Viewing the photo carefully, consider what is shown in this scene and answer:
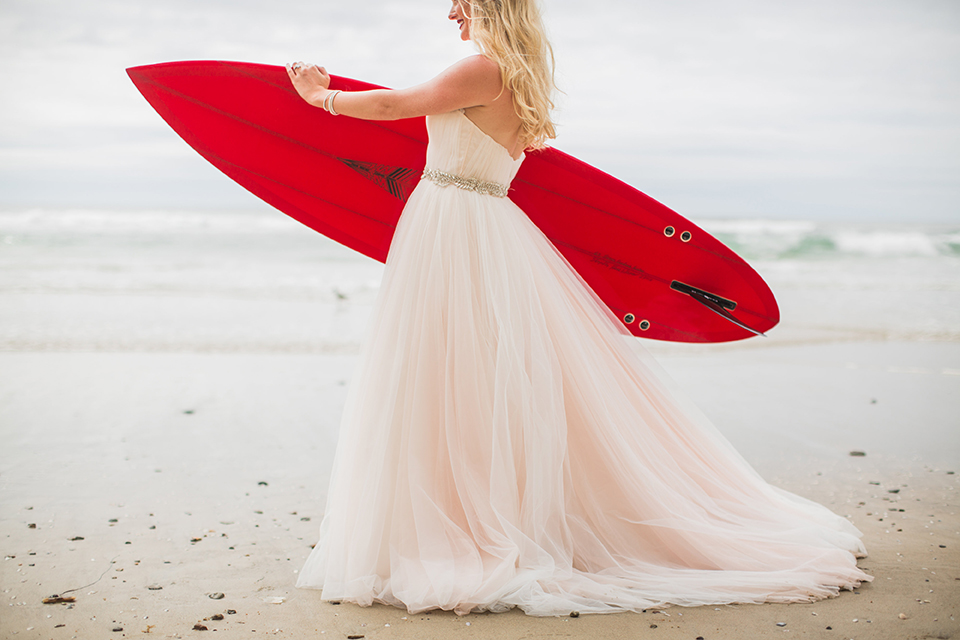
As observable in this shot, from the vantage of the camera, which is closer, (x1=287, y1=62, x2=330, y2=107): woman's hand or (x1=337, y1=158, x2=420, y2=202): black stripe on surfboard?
(x1=287, y1=62, x2=330, y2=107): woman's hand

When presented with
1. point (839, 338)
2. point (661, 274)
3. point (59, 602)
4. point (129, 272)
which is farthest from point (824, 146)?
point (59, 602)

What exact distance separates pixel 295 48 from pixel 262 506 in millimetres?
19757

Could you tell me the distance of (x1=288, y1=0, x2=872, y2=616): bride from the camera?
169 cm

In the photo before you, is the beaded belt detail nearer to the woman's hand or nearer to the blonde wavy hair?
the blonde wavy hair

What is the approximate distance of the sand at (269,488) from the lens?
5.35 feet

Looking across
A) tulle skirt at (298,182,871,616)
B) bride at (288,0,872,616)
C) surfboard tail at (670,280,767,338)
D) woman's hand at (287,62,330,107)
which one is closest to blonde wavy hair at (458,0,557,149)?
bride at (288,0,872,616)

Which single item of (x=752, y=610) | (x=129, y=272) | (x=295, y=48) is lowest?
(x=752, y=610)

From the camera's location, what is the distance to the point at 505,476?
5.66 ft

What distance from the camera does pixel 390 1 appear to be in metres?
10.8

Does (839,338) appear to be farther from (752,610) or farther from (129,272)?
(129,272)

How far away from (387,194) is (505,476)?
1.46 metres

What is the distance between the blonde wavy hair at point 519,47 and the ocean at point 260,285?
13.2ft

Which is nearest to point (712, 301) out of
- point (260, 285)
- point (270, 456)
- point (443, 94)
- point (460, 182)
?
point (460, 182)

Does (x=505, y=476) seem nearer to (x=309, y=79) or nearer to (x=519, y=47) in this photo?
(x=519, y=47)
